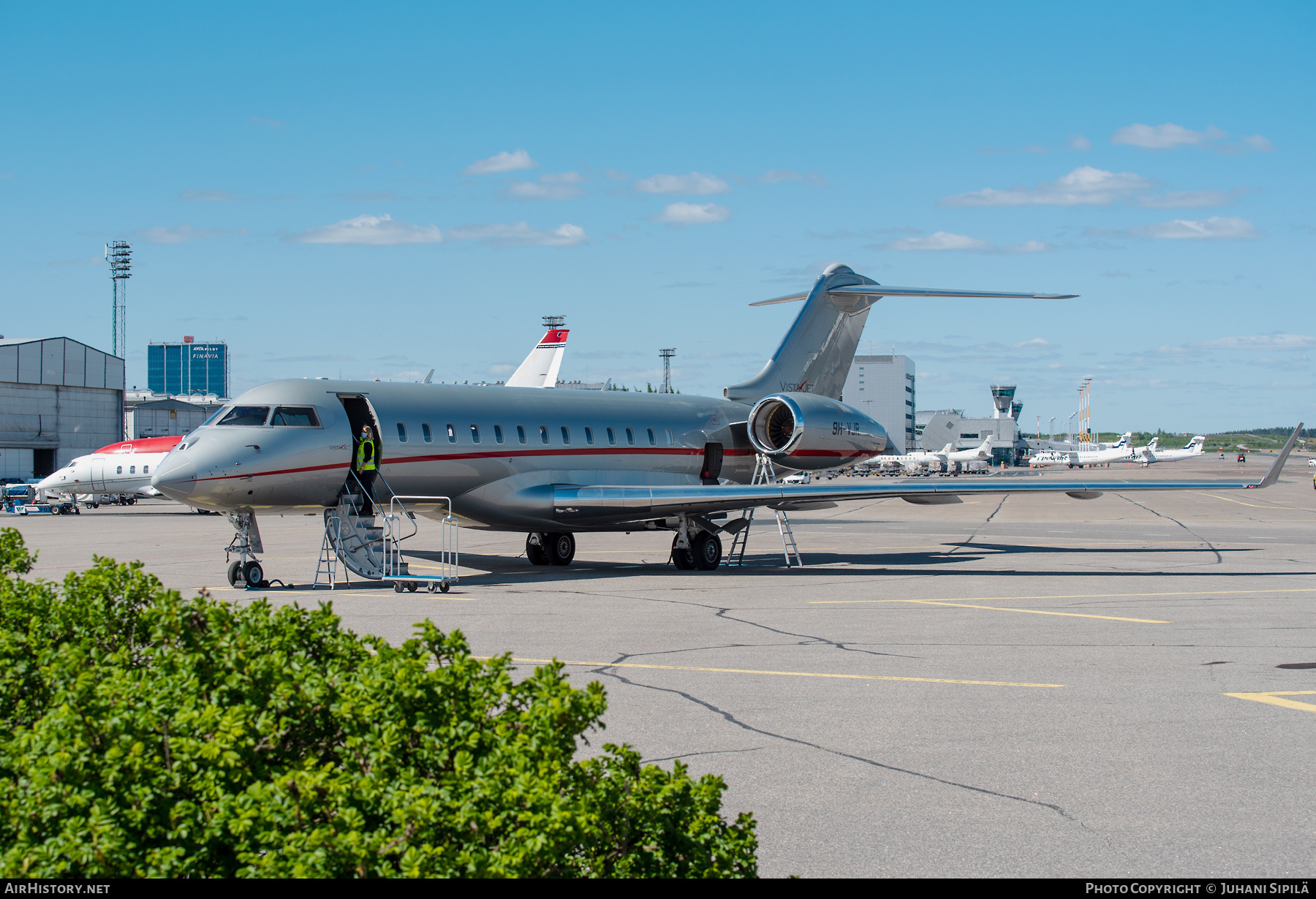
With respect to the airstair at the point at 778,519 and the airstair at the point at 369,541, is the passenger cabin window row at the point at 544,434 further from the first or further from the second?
the airstair at the point at 778,519

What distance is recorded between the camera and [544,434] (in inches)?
891

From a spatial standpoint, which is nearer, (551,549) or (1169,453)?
(551,549)

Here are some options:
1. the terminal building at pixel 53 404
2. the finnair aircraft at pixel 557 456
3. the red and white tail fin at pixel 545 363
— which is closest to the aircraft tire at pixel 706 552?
the finnair aircraft at pixel 557 456

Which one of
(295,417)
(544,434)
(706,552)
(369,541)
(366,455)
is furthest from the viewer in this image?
(706,552)

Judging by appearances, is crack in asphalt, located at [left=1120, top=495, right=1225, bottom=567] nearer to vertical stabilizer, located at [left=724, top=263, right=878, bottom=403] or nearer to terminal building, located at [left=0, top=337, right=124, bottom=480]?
vertical stabilizer, located at [left=724, top=263, right=878, bottom=403]

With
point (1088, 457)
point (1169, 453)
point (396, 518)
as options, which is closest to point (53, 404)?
point (396, 518)

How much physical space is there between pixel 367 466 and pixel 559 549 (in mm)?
5956

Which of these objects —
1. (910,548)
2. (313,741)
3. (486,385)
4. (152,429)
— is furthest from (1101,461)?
(313,741)

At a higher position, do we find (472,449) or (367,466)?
(472,449)

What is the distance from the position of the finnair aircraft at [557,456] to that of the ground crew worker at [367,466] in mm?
130

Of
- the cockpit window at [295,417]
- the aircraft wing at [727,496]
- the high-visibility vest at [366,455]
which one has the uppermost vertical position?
the cockpit window at [295,417]

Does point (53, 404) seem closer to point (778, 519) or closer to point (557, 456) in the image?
point (557, 456)

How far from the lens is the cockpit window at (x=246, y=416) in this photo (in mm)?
19094
